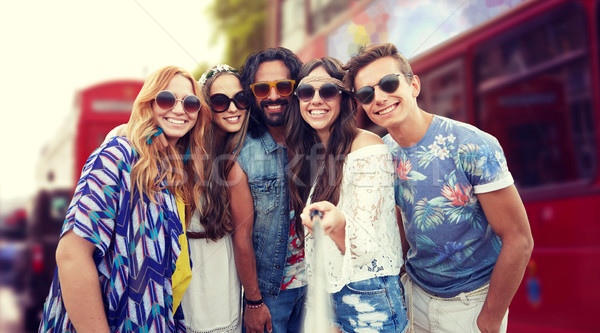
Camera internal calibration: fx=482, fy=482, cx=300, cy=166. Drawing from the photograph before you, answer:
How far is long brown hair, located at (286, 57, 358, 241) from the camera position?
6.79 ft

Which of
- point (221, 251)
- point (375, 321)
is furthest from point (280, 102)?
point (375, 321)

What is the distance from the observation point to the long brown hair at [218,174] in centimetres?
231

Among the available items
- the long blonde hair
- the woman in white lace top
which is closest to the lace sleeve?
the woman in white lace top

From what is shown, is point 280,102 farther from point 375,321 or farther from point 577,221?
point 577,221

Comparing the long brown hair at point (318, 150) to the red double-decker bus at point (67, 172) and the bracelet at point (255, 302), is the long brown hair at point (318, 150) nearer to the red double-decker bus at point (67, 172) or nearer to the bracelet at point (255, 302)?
the bracelet at point (255, 302)

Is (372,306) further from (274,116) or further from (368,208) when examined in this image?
(274,116)

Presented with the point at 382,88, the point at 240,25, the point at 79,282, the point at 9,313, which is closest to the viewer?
the point at 79,282

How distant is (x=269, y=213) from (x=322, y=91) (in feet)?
2.31

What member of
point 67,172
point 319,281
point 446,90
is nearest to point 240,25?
point 67,172

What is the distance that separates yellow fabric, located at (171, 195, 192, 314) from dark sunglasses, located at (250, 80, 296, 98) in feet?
2.71

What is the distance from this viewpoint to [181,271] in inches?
82.5

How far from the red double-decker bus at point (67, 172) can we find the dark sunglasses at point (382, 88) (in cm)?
538

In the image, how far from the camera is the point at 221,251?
93.6 inches

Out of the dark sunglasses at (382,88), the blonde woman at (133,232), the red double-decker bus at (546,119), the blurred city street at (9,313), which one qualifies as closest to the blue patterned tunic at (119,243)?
the blonde woman at (133,232)
